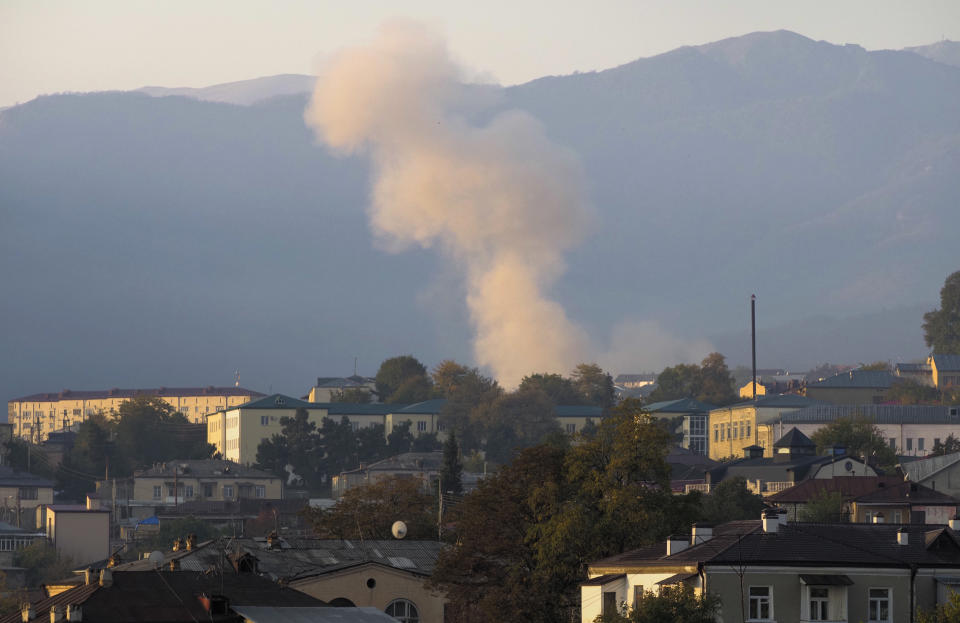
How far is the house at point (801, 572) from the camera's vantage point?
167 ft

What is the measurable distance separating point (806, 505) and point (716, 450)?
9046 cm

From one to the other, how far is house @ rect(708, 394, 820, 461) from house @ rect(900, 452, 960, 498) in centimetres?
4317

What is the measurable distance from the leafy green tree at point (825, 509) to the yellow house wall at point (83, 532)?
2386 inches

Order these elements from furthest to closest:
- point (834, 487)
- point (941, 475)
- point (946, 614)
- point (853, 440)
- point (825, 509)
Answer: point (853, 440)
point (941, 475)
point (834, 487)
point (825, 509)
point (946, 614)

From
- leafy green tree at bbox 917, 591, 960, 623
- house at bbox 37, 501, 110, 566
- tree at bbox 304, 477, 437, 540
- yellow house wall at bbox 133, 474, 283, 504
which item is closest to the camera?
leafy green tree at bbox 917, 591, 960, 623

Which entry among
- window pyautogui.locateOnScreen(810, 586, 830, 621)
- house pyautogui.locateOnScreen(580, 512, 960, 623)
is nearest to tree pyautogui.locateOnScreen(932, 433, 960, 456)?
house pyautogui.locateOnScreen(580, 512, 960, 623)

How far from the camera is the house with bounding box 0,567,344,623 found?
151 feet

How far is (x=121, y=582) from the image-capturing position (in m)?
48.4

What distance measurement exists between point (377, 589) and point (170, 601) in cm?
1633

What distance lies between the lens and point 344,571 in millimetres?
62344

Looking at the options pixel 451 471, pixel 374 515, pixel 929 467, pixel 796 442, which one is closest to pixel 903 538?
pixel 374 515

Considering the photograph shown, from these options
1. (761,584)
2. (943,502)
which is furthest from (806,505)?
(761,584)

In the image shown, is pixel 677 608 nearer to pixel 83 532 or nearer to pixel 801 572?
pixel 801 572

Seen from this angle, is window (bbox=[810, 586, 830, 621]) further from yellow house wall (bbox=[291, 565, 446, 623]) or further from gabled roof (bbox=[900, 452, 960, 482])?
gabled roof (bbox=[900, 452, 960, 482])
